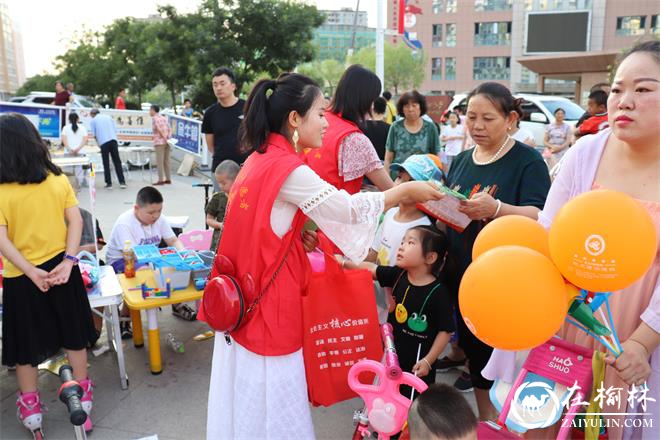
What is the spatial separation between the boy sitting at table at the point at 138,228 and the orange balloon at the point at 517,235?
9.38 feet

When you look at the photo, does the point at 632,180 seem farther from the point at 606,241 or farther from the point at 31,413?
the point at 31,413

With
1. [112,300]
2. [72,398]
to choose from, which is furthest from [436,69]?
[72,398]

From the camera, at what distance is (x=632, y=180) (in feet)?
4.83

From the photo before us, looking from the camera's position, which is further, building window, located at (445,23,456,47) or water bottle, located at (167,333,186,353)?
building window, located at (445,23,456,47)

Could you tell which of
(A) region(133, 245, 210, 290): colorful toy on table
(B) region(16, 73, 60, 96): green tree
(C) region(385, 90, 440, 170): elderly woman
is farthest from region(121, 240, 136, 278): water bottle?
(B) region(16, 73, 60, 96): green tree

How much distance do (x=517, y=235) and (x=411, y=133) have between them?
3515 mm

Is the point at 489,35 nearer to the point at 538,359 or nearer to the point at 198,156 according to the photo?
the point at 198,156

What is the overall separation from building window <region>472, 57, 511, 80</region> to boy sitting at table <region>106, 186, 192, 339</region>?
4113 centimetres

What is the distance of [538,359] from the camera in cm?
151

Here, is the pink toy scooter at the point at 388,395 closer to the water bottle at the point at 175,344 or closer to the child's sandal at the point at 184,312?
the water bottle at the point at 175,344

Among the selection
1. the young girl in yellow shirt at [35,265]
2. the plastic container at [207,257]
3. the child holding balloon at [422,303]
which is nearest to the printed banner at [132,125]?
the plastic container at [207,257]

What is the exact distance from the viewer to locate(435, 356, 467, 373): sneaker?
3.30m

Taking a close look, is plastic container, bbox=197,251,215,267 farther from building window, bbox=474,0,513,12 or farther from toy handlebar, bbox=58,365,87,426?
building window, bbox=474,0,513,12

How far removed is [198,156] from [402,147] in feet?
26.3
